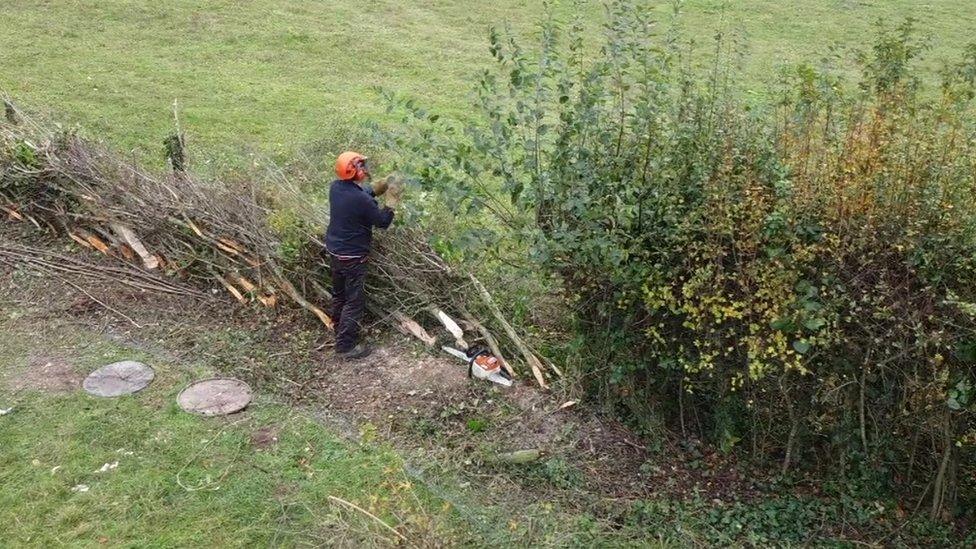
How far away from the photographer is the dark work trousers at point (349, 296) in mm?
6629

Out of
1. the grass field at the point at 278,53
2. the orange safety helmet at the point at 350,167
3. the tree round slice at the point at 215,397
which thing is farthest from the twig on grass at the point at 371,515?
the grass field at the point at 278,53

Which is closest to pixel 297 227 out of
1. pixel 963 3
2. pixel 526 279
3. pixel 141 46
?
pixel 526 279

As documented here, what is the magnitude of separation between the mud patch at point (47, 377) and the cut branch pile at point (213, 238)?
1.25 m

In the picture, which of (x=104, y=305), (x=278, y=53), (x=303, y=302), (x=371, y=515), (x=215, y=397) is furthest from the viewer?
(x=278, y=53)

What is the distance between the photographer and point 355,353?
22.1 feet

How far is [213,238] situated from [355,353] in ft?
6.42

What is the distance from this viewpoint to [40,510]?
496 cm

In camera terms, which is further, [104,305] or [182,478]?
[104,305]

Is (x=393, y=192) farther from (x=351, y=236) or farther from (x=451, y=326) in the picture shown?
(x=451, y=326)

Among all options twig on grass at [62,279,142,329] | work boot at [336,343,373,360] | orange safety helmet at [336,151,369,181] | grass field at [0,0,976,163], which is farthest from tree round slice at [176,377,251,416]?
grass field at [0,0,976,163]

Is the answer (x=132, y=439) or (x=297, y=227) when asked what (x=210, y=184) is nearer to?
(x=297, y=227)

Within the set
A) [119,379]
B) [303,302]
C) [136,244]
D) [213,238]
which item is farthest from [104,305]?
[303,302]

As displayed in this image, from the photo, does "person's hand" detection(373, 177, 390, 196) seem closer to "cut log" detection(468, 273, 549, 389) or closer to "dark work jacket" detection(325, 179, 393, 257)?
"dark work jacket" detection(325, 179, 393, 257)

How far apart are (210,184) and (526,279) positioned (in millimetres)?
3619
